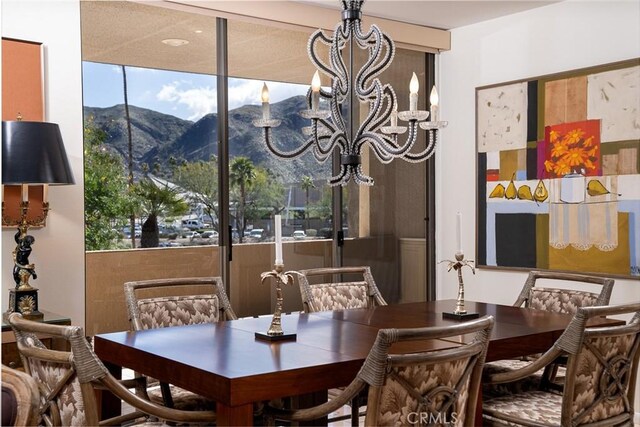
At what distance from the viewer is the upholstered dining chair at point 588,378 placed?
7.95ft

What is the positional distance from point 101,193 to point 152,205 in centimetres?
31

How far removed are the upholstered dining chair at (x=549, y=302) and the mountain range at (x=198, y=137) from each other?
176 centimetres

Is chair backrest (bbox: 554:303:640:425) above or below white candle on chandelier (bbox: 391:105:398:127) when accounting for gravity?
below

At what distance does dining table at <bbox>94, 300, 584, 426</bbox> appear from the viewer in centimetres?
202

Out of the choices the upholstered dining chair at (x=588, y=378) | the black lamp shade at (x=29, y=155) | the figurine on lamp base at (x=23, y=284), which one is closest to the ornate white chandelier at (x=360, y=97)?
the upholstered dining chair at (x=588, y=378)

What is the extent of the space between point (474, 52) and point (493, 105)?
458 mm

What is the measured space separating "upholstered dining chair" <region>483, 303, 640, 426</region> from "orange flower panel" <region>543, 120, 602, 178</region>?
1.95m

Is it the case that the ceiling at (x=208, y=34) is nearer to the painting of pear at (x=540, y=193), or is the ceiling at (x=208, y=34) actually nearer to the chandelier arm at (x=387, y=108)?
the painting of pear at (x=540, y=193)

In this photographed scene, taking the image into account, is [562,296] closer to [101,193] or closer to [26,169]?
[101,193]

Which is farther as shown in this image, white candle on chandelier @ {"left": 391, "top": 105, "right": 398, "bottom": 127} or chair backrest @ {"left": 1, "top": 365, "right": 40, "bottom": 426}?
white candle on chandelier @ {"left": 391, "top": 105, "right": 398, "bottom": 127}

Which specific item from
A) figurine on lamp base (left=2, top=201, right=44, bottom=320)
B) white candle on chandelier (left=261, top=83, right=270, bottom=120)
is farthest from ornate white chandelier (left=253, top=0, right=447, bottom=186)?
figurine on lamp base (left=2, top=201, right=44, bottom=320)

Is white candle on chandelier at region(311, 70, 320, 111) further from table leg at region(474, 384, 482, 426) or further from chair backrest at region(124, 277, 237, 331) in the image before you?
table leg at region(474, 384, 482, 426)

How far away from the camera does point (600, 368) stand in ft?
8.38

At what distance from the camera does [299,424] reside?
9.71 ft
